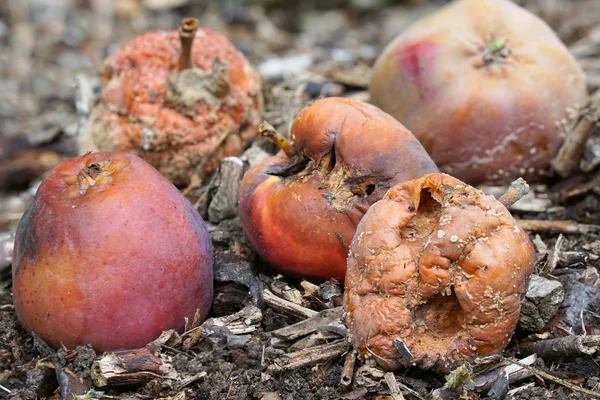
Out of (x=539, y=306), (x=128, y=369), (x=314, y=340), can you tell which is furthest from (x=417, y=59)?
(x=128, y=369)

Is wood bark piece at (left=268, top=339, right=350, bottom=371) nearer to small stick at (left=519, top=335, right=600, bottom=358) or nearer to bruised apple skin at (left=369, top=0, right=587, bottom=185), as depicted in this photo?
small stick at (left=519, top=335, right=600, bottom=358)

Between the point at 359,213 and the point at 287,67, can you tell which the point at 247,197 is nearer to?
the point at 359,213

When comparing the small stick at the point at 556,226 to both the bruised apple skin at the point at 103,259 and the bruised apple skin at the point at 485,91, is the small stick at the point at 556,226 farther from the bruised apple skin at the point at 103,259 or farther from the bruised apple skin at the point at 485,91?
the bruised apple skin at the point at 103,259

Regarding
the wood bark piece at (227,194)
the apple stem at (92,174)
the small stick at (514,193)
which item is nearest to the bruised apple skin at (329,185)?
the small stick at (514,193)

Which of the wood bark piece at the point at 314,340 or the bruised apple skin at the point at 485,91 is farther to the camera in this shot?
the bruised apple skin at the point at 485,91

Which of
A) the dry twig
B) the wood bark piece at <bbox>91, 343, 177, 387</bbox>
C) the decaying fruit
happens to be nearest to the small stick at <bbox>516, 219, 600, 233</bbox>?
the dry twig

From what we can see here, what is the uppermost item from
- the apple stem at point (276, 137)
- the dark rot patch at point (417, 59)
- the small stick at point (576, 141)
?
the dark rot patch at point (417, 59)

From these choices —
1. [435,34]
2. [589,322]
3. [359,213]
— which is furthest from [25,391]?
[435,34]

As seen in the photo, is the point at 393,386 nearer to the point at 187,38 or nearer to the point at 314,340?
the point at 314,340
